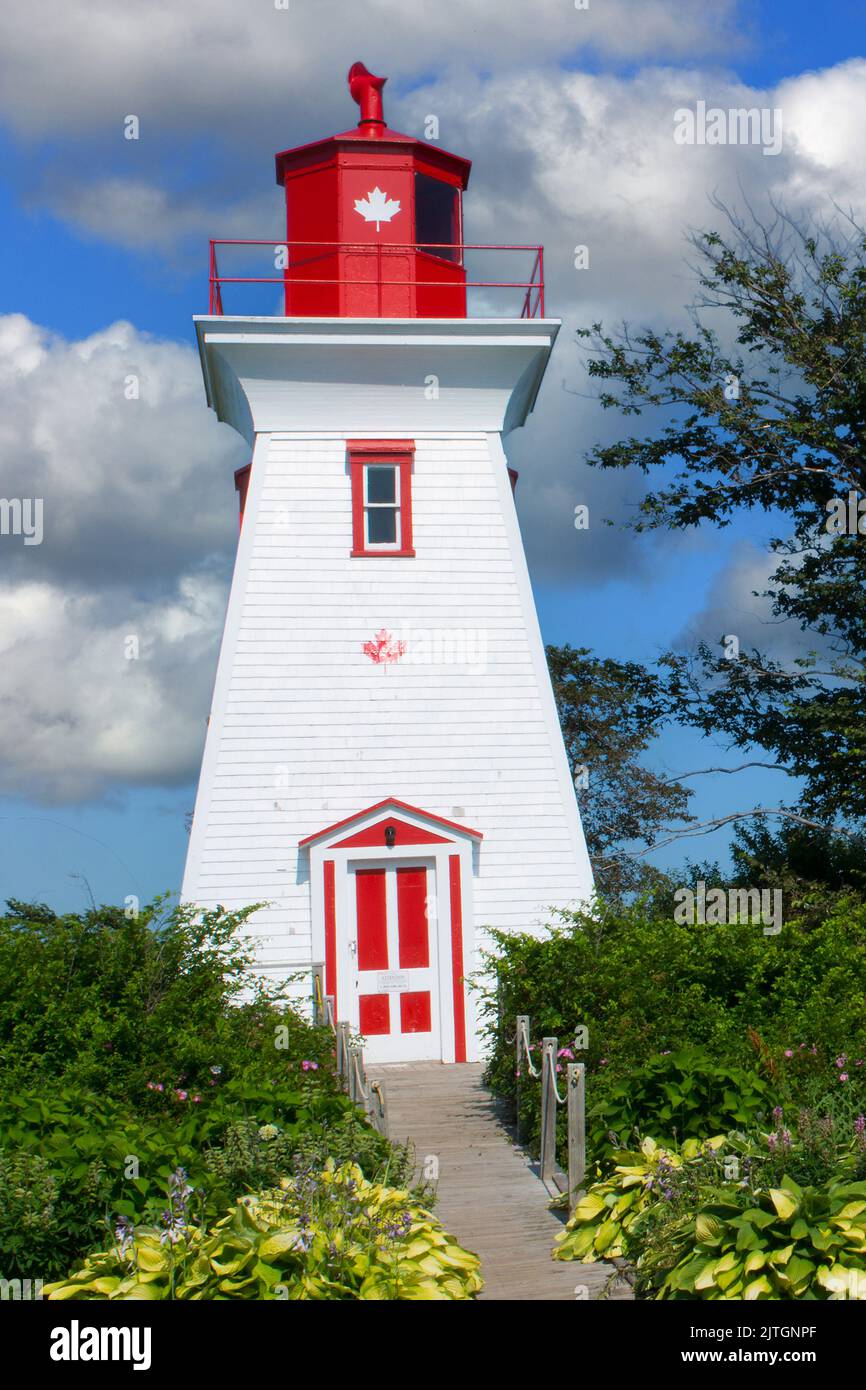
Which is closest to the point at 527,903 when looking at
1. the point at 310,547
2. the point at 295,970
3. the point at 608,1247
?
the point at 295,970

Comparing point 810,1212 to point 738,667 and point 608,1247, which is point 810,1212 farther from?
point 738,667

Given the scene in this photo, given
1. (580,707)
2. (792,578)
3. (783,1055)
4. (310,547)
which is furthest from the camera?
(580,707)

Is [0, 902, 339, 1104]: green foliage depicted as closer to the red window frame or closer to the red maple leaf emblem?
the red maple leaf emblem

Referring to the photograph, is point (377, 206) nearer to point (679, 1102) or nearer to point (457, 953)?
point (457, 953)

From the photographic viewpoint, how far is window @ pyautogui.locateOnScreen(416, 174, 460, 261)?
1883cm

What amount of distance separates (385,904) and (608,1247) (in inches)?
364

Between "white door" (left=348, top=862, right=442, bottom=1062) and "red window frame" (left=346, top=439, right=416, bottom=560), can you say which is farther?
"red window frame" (left=346, top=439, right=416, bottom=560)

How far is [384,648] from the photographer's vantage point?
17781 mm

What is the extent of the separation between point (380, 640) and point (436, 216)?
611 centimetres

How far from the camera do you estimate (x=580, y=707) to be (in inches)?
1153

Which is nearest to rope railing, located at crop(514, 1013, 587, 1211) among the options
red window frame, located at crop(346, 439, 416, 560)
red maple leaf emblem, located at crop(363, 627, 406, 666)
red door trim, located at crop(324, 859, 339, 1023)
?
red door trim, located at crop(324, 859, 339, 1023)

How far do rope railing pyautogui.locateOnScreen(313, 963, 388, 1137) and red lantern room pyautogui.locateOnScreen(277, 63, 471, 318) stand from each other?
8854 millimetres

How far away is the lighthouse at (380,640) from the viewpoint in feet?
56.2

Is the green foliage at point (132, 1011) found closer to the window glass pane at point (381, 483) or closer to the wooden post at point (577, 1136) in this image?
the wooden post at point (577, 1136)
